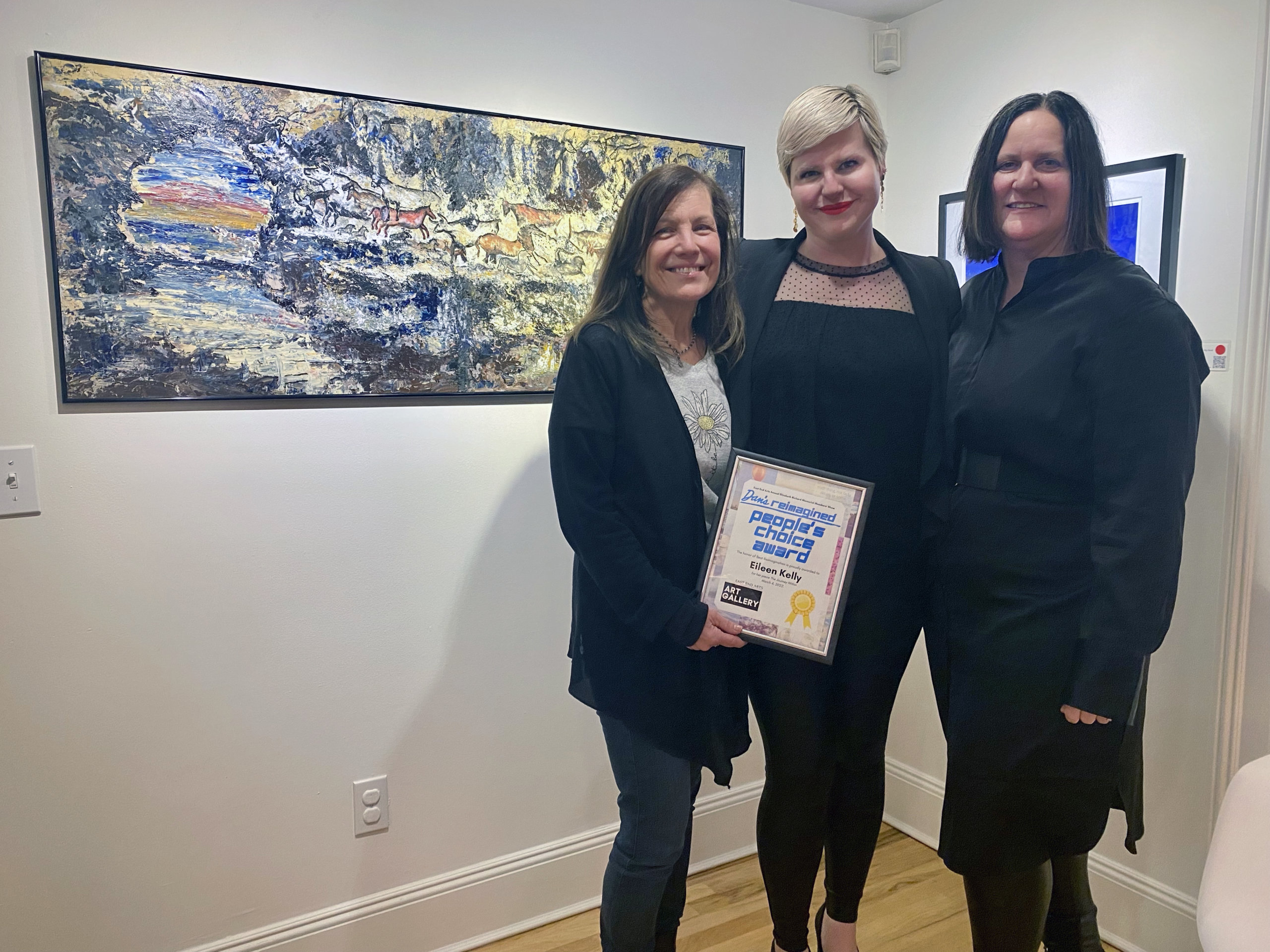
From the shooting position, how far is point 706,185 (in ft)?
4.86

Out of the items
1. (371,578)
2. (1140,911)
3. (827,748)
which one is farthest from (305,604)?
(1140,911)

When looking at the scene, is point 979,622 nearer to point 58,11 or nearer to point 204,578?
point 204,578

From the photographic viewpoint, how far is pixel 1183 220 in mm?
1872

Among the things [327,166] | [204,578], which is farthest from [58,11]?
[204,578]

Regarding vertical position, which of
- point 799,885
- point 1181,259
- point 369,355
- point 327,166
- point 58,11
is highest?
point 58,11

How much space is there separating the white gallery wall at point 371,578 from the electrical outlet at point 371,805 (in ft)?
0.06

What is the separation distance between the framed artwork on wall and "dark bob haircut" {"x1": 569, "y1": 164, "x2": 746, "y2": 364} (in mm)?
599

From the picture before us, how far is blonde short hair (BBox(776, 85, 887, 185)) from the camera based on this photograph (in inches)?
57.1

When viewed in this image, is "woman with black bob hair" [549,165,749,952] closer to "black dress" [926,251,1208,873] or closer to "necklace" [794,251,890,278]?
"necklace" [794,251,890,278]

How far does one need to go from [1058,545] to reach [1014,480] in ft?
0.40

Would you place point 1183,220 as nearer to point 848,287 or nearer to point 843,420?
point 848,287

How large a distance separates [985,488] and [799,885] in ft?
2.57

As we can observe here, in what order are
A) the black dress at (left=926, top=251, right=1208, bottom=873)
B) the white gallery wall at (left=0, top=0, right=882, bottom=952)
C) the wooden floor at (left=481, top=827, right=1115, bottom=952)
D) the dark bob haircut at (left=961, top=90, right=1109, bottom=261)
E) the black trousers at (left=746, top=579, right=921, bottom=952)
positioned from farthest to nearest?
the wooden floor at (left=481, top=827, right=1115, bottom=952), the white gallery wall at (left=0, top=0, right=882, bottom=952), the black trousers at (left=746, top=579, right=921, bottom=952), the dark bob haircut at (left=961, top=90, right=1109, bottom=261), the black dress at (left=926, top=251, right=1208, bottom=873)

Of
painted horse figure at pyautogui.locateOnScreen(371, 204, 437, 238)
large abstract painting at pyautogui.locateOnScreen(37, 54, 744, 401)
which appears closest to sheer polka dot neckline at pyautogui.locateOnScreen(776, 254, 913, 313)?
large abstract painting at pyautogui.locateOnScreen(37, 54, 744, 401)
